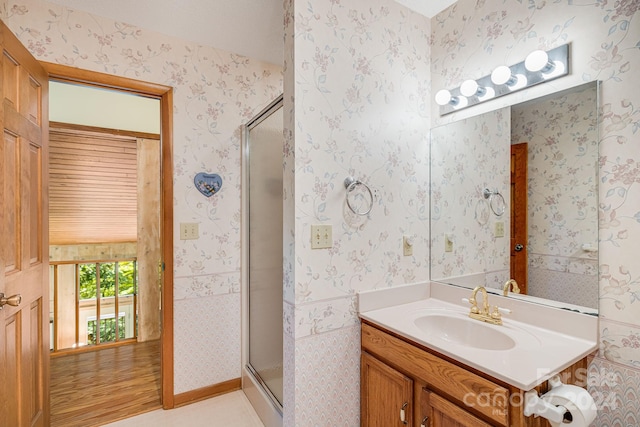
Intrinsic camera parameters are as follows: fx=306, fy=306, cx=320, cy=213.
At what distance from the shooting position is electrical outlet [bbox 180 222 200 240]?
2.08 m

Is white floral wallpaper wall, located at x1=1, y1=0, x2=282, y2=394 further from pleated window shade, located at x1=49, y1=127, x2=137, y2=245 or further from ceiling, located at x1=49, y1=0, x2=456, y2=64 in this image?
pleated window shade, located at x1=49, y1=127, x2=137, y2=245

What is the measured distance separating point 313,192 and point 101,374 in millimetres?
2512

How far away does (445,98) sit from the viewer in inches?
66.2

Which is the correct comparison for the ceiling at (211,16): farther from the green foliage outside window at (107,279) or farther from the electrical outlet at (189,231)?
the green foliage outside window at (107,279)

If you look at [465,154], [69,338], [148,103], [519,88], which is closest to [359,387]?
[465,154]

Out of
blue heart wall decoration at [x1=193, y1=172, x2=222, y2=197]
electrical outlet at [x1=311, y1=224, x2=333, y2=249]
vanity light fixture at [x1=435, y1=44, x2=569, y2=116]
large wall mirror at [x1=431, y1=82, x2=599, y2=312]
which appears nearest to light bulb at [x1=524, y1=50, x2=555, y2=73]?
vanity light fixture at [x1=435, y1=44, x2=569, y2=116]

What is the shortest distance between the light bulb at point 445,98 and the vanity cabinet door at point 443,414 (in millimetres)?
1421

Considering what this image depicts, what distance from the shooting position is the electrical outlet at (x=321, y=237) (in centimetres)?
139

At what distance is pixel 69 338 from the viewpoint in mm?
3387

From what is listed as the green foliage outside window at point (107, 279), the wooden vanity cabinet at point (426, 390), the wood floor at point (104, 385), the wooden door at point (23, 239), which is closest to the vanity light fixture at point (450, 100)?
the wooden vanity cabinet at point (426, 390)

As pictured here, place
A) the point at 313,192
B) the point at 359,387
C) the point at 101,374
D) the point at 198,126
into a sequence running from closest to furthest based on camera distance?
the point at 313,192, the point at 359,387, the point at 198,126, the point at 101,374

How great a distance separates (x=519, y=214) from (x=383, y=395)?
1.03 metres

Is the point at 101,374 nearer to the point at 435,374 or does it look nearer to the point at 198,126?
the point at 198,126

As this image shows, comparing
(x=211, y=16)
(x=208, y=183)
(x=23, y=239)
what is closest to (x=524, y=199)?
(x=208, y=183)
